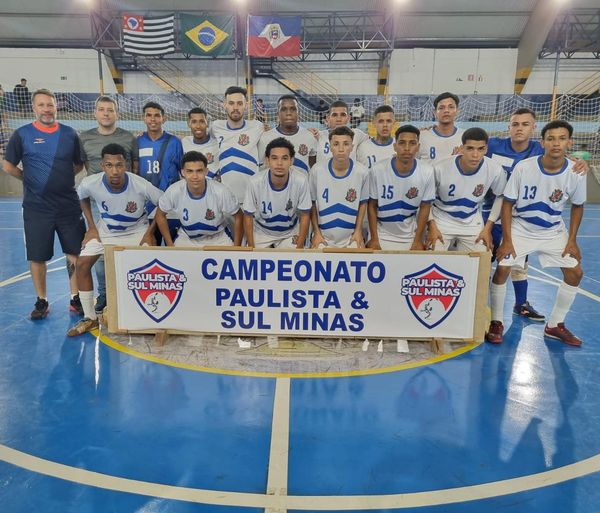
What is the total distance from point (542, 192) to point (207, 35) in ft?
54.4

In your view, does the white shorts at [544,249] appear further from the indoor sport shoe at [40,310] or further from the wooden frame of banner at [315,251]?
the indoor sport shoe at [40,310]

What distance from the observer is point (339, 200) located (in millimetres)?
4555

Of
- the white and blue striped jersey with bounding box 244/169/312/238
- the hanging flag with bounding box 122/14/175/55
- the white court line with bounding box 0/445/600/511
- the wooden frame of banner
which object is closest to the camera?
the white court line with bounding box 0/445/600/511

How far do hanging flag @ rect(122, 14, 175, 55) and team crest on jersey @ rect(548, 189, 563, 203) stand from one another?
55.1ft

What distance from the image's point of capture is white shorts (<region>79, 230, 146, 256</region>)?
Answer: 4.50 m

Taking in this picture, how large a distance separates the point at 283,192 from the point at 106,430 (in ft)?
8.61

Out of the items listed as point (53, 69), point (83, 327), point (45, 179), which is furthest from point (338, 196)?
point (53, 69)

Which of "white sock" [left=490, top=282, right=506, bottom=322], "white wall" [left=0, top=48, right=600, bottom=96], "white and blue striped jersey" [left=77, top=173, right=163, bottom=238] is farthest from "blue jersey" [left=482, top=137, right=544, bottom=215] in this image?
"white wall" [left=0, top=48, right=600, bottom=96]

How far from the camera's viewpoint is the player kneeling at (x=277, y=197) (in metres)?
4.31

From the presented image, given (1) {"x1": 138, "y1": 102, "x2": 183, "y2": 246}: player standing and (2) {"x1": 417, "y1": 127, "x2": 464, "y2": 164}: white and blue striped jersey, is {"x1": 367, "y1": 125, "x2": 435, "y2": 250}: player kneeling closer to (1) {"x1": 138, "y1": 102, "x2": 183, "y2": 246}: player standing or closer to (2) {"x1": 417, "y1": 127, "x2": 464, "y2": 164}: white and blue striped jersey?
(2) {"x1": 417, "y1": 127, "x2": 464, "y2": 164}: white and blue striped jersey

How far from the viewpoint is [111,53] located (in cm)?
2000

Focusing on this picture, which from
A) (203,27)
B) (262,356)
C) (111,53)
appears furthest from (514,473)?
(111,53)

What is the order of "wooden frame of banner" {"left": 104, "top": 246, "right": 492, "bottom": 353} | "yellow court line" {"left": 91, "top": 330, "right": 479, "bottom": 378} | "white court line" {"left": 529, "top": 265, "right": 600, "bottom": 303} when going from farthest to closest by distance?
"white court line" {"left": 529, "top": 265, "right": 600, "bottom": 303} → "wooden frame of banner" {"left": 104, "top": 246, "right": 492, "bottom": 353} → "yellow court line" {"left": 91, "top": 330, "right": 479, "bottom": 378}

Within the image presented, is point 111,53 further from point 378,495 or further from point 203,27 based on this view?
point 378,495
